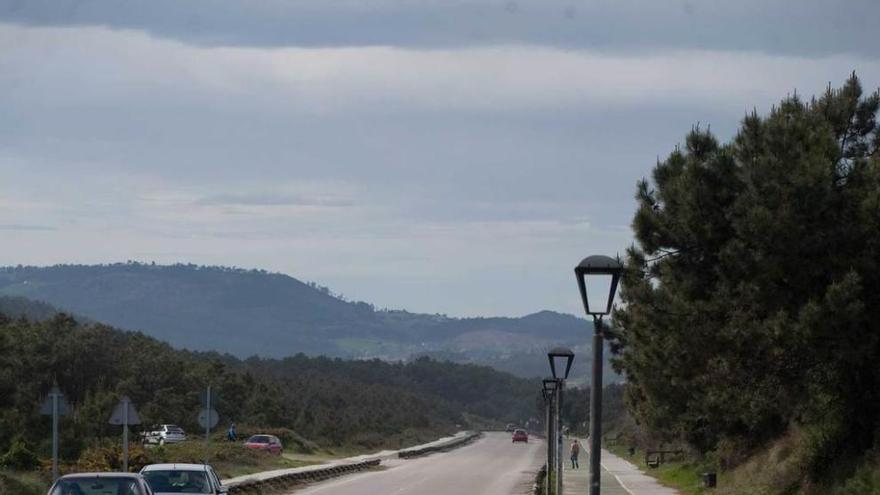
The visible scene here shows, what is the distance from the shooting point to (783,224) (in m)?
25.3

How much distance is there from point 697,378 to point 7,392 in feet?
120

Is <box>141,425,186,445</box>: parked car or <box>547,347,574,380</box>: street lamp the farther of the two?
<box>141,425,186,445</box>: parked car

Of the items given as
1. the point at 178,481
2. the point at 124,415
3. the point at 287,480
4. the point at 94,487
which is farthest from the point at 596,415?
the point at 287,480

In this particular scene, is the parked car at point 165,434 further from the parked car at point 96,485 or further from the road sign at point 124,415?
the parked car at point 96,485

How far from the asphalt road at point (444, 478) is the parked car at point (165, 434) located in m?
11.2

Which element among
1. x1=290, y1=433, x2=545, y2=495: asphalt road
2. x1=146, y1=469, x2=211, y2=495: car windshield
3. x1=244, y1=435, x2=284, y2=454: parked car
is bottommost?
x1=290, y1=433, x2=545, y2=495: asphalt road

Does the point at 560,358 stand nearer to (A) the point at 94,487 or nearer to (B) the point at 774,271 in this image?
(B) the point at 774,271

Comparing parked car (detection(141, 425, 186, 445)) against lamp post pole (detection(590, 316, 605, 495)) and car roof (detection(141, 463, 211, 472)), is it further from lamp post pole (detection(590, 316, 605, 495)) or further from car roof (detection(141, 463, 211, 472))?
lamp post pole (detection(590, 316, 605, 495))

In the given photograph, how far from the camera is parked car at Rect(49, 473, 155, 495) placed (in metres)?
18.7

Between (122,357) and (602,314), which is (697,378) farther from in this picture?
(122,357)

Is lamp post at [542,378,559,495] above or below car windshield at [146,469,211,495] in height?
above

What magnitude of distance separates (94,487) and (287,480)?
3017 cm

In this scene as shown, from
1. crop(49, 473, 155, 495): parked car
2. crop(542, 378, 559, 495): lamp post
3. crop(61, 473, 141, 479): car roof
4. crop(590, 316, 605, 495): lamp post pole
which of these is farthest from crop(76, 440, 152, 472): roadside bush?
crop(590, 316, 605, 495): lamp post pole

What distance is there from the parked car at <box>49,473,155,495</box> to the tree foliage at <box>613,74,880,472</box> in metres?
11.9
